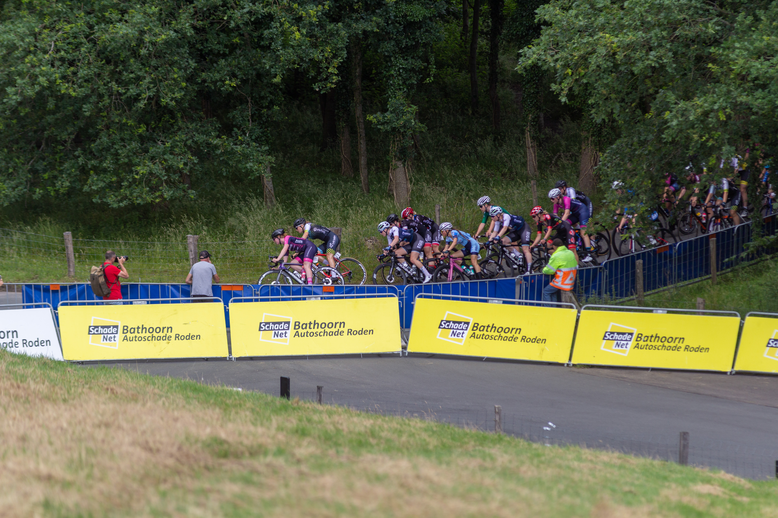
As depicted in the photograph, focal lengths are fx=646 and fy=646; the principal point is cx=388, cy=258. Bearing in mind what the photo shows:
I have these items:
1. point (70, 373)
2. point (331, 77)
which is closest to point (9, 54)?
point (331, 77)

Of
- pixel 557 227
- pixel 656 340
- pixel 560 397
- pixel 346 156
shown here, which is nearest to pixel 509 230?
pixel 557 227

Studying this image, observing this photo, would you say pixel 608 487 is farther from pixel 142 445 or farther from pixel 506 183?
pixel 506 183

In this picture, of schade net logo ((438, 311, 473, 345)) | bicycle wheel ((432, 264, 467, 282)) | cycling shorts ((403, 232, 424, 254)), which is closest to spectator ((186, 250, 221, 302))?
schade net logo ((438, 311, 473, 345))

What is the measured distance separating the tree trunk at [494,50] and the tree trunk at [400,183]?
9.63 meters

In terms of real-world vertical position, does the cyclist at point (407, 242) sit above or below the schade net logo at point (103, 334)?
above

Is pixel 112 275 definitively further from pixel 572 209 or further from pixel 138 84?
pixel 572 209

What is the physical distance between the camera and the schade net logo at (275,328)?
11727mm

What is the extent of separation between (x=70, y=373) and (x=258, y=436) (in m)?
4.02

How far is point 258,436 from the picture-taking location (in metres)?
5.74

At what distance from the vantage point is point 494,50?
31438mm

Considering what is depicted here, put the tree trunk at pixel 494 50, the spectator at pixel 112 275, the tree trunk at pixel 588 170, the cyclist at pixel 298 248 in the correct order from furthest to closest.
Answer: the tree trunk at pixel 494 50, the tree trunk at pixel 588 170, the cyclist at pixel 298 248, the spectator at pixel 112 275

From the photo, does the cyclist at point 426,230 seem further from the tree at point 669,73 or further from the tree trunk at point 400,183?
the tree trunk at point 400,183

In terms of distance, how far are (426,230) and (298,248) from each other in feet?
11.4

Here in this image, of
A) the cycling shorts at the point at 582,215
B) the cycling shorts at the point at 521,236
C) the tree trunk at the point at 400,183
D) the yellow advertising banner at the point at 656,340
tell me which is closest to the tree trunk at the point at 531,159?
the tree trunk at the point at 400,183
